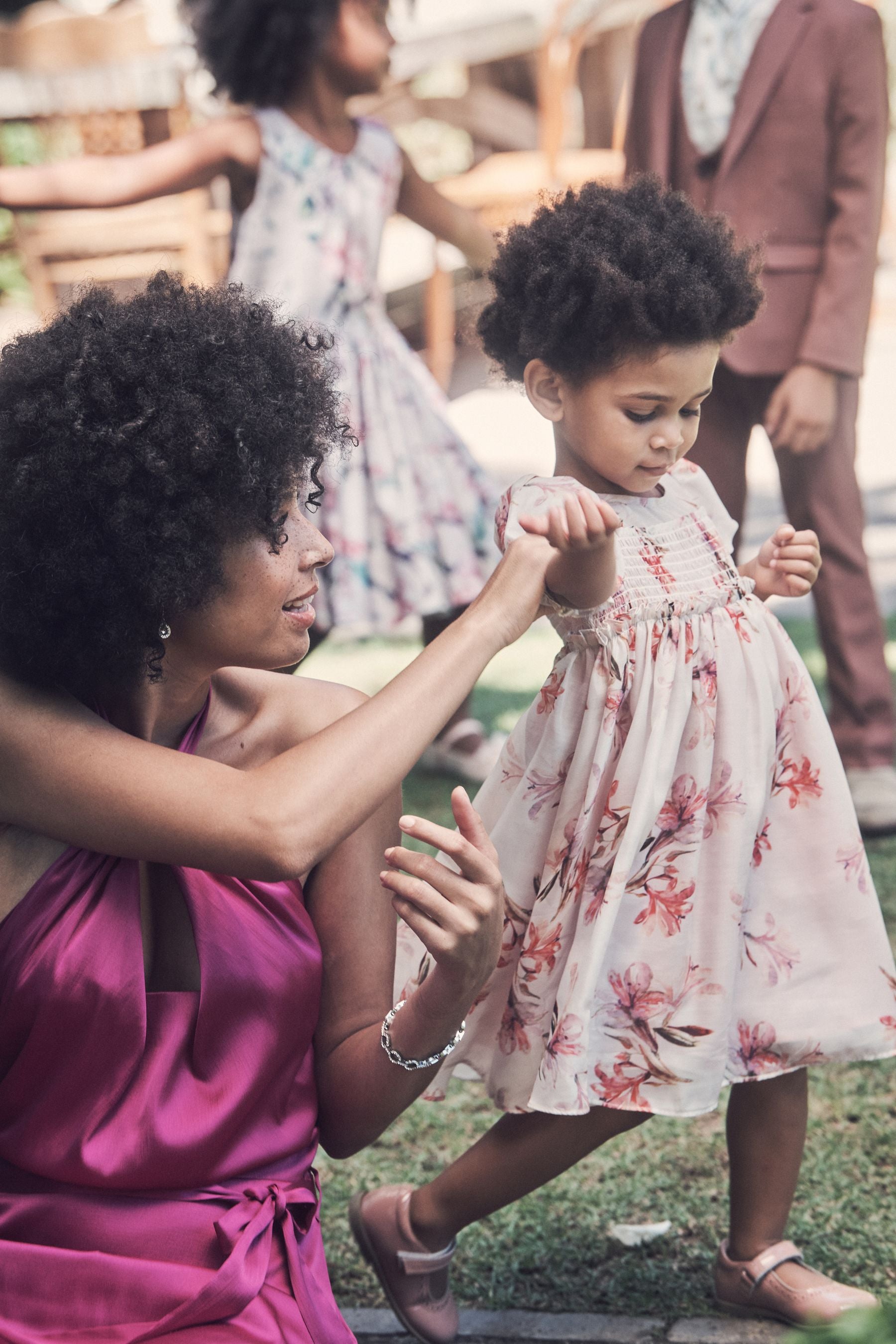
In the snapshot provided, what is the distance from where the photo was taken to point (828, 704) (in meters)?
4.91

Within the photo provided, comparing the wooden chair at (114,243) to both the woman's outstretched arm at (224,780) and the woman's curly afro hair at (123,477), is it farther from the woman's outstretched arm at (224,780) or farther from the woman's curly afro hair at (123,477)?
the woman's outstretched arm at (224,780)

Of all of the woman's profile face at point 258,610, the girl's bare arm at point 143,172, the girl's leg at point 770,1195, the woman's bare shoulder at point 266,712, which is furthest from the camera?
the girl's bare arm at point 143,172

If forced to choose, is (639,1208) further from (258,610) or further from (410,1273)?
(258,610)

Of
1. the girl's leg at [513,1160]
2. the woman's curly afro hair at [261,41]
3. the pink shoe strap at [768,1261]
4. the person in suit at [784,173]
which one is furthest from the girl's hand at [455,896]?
the woman's curly afro hair at [261,41]

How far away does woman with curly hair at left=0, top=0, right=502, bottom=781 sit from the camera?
12.5 feet

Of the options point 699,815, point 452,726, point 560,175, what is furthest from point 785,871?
point 560,175

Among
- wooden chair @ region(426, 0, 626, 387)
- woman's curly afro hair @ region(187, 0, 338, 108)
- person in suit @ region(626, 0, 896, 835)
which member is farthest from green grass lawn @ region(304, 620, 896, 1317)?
wooden chair @ region(426, 0, 626, 387)

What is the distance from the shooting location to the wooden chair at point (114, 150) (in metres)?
5.78

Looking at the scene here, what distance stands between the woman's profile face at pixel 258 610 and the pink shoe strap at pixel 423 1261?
2.97ft

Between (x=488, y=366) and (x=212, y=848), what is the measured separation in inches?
39.3

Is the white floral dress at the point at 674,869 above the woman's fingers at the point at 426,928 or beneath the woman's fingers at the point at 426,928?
beneath

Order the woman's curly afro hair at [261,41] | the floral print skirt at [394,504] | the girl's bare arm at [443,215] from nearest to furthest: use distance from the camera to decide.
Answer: the woman's curly afro hair at [261,41], the floral print skirt at [394,504], the girl's bare arm at [443,215]

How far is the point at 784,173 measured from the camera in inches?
146

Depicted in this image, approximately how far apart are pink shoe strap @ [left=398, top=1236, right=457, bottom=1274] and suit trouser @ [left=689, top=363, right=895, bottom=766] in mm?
2251
